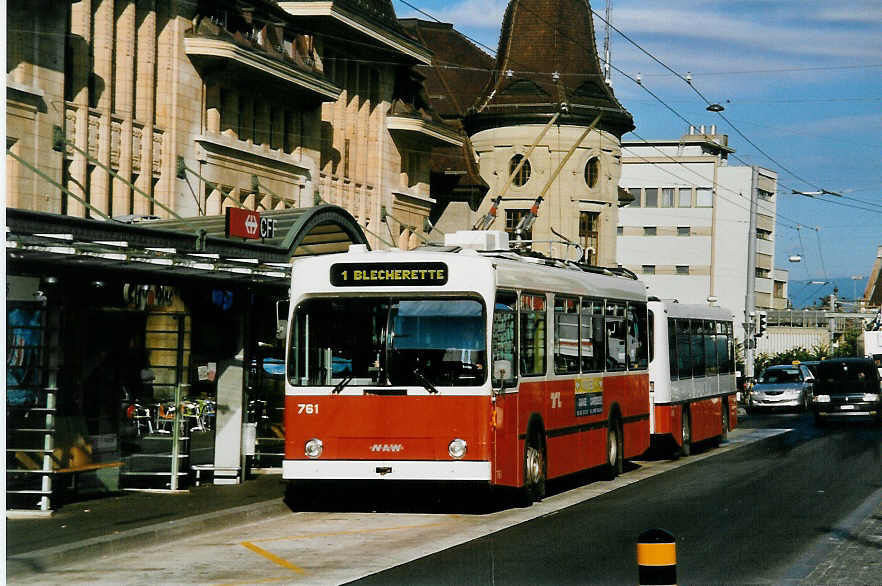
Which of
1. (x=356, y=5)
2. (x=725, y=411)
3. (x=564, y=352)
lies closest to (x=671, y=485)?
(x=564, y=352)

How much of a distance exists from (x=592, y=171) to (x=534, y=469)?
1922 inches

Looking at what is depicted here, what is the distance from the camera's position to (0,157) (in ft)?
27.2

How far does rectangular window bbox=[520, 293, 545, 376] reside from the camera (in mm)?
18594

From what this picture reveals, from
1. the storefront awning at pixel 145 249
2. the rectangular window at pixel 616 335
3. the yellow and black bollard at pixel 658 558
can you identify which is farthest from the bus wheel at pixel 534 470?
the yellow and black bollard at pixel 658 558

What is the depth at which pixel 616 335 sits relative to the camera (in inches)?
917

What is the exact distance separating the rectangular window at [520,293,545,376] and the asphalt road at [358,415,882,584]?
1703mm

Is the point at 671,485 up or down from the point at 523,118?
down

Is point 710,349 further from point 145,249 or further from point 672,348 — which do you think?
point 145,249

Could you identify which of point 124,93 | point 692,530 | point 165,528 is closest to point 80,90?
point 124,93

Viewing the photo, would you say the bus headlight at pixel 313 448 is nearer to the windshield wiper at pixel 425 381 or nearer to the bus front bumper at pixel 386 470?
the bus front bumper at pixel 386 470

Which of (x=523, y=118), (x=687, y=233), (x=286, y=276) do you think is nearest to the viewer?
(x=286, y=276)

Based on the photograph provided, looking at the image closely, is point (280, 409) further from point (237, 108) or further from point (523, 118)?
point (523, 118)

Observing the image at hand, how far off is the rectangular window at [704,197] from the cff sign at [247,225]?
108466 mm

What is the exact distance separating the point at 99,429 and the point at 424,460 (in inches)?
142
